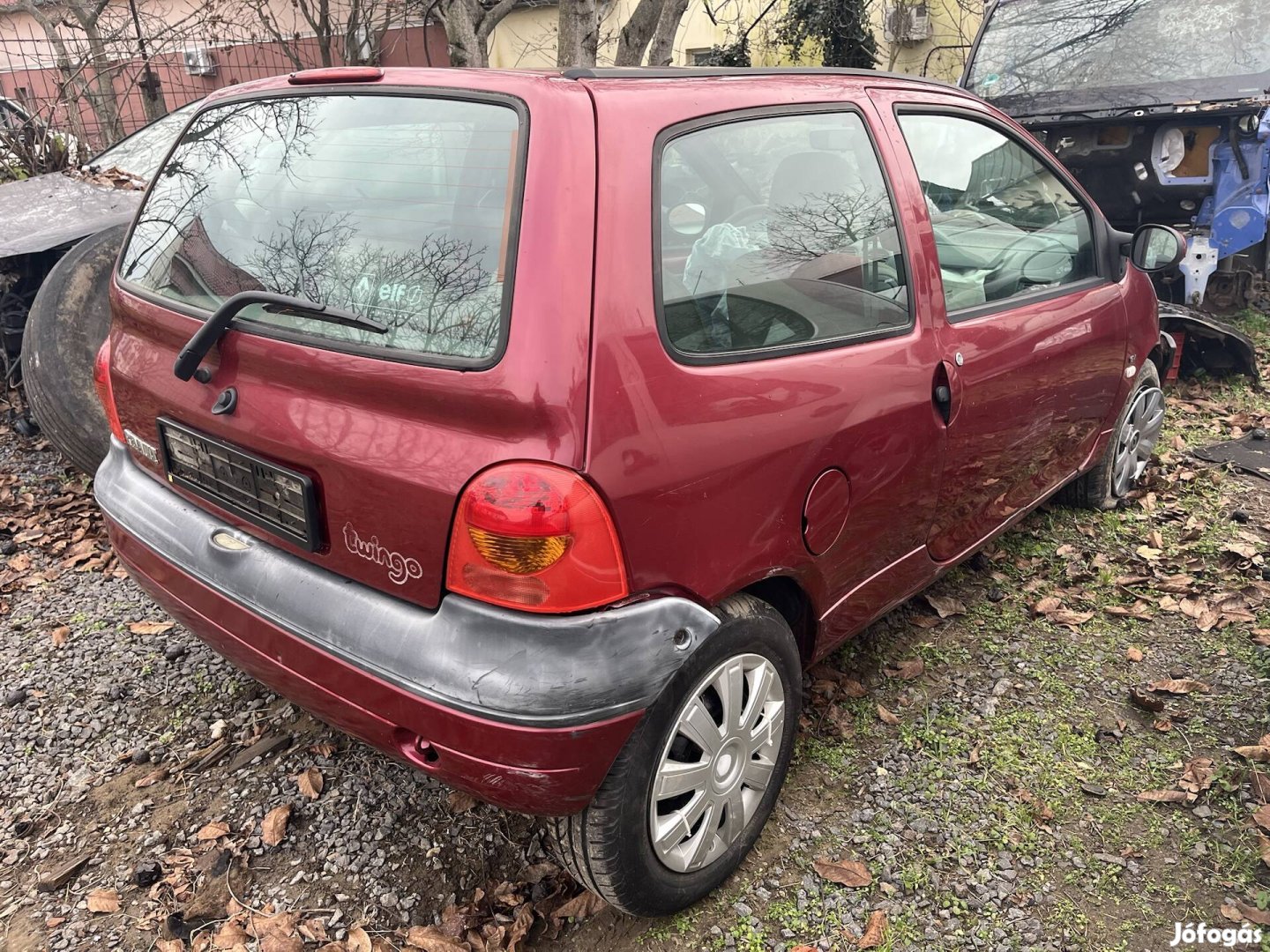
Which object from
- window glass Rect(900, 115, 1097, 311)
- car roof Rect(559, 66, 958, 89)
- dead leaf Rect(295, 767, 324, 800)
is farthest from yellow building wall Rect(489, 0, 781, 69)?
dead leaf Rect(295, 767, 324, 800)

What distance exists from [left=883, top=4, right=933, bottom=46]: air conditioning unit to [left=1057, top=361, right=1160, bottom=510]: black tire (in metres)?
9.61

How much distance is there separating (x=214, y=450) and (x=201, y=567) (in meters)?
0.28

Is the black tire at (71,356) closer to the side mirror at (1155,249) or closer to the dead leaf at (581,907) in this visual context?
the dead leaf at (581,907)

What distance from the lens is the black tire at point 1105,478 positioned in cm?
388

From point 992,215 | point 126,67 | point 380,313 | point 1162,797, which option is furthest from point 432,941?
point 126,67

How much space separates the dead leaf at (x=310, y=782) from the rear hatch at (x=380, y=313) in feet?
2.76

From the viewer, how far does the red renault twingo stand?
1695 mm

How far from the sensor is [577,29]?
680 centimetres

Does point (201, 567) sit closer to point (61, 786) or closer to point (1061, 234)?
point (61, 786)

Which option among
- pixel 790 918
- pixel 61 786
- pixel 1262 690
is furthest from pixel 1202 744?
pixel 61 786

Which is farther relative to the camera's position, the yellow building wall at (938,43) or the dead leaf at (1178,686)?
the yellow building wall at (938,43)

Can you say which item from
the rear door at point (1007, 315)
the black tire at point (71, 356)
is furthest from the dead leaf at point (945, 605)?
the black tire at point (71, 356)

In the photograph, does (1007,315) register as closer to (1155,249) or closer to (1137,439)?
(1155,249)

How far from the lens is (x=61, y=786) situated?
101 inches
